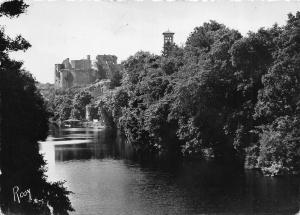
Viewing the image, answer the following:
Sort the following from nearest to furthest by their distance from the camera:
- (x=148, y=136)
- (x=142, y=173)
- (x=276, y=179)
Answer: (x=276, y=179) < (x=142, y=173) < (x=148, y=136)

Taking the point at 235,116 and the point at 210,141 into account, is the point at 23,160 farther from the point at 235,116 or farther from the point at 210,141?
the point at 210,141

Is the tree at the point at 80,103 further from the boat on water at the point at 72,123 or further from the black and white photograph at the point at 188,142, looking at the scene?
the black and white photograph at the point at 188,142

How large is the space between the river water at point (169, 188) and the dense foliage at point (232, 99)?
324 centimetres

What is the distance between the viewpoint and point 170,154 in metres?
69.0

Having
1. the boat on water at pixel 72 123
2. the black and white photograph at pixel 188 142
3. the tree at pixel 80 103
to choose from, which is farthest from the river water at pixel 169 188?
the tree at pixel 80 103

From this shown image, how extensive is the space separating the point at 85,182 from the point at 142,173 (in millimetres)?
7602

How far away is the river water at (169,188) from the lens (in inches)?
1403

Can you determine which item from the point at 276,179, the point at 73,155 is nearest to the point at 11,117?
the point at 276,179

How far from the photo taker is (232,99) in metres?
58.0

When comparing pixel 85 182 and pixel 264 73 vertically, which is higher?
pixel 264 73
